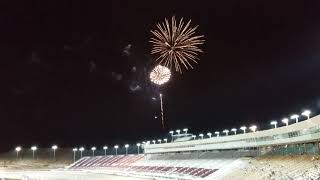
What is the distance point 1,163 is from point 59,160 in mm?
17121

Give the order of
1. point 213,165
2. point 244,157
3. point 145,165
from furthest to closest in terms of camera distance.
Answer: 1. point 145,165
2. point 213,165
3. point 244,157

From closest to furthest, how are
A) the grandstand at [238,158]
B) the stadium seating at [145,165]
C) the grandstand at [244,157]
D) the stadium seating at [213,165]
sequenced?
the stadium seating at [213,165] < the grandstand at [244,157] < the grandstand at [238,158] < the stadium seating at [145,165]

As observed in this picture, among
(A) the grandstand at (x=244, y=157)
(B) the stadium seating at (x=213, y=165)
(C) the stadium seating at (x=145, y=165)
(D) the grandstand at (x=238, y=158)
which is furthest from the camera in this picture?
(C) the stadium seating at (x=145, y=165)

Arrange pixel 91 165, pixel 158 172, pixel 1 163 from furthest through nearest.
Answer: pixel 1 163 < pixel 91 165 < pixel 158 172

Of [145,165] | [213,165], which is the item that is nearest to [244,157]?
[213,165]

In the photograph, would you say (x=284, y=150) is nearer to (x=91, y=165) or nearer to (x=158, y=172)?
(x=158, y=172)

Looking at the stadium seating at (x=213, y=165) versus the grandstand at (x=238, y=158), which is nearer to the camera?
the stadium seating at (x=213, y=165)

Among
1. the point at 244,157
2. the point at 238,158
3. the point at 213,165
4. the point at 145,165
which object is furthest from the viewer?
the point at 145,165

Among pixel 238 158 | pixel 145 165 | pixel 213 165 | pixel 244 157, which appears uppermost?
pixel 244 157

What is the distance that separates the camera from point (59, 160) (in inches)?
5349

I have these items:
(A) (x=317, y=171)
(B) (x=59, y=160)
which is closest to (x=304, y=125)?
(A) (x=317, y=171)

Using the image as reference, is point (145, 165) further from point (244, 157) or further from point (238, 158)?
point (244, 157)

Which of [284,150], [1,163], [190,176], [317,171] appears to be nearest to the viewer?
[317,171]

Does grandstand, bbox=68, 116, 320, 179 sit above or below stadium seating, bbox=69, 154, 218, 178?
above
